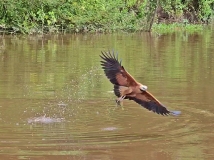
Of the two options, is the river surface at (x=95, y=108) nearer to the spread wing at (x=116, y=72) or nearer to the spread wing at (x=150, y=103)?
the spread wing at (x=150, y=103)

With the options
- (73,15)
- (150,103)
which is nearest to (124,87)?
(150,103)

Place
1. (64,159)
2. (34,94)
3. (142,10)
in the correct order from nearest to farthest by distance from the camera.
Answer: (64,159), (34,94), (142,10)

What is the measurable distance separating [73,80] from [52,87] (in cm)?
126

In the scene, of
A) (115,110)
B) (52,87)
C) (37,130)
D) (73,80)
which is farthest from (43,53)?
(37,130)

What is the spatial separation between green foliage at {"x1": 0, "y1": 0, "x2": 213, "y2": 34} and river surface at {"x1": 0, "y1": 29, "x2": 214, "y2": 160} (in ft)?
17.3

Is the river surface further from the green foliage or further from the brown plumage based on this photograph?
the green foliage

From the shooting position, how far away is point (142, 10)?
2945 centimetres

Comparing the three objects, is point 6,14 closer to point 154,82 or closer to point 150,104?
point 154,82

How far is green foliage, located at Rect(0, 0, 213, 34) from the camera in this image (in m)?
24.6

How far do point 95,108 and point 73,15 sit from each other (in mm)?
16771

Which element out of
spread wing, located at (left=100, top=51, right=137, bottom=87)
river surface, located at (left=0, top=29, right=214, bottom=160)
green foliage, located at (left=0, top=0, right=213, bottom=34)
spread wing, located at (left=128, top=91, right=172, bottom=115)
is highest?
green foliage, located at (left=0, top=0, right=213, bottom=34)

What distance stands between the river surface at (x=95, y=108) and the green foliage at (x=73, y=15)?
17.3 feet

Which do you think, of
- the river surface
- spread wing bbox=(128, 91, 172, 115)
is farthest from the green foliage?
spread wing bbox=(128, 91, 172, 115)

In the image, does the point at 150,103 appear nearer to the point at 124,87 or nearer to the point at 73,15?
the point at 124,87
